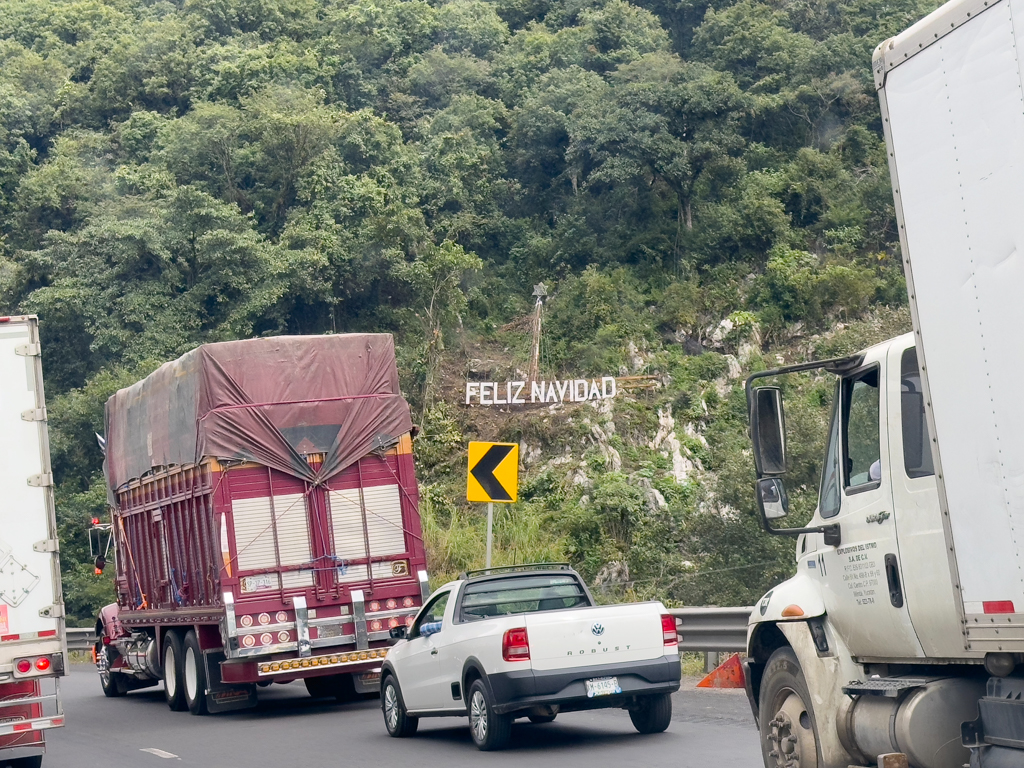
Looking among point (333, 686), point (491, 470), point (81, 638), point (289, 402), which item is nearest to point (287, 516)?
point (289, 402)

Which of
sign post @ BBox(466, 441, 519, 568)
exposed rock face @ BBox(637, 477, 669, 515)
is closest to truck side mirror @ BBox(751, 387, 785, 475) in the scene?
sign post @ BBox(466, 441, 519, 568)

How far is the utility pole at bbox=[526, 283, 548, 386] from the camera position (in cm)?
4425

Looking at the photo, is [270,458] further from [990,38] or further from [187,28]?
[187,28]

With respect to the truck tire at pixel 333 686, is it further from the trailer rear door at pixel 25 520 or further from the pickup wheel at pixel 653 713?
the trailer rear door at pixel 25 520

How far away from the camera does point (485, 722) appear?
10367mm

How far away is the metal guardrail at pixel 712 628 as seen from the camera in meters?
14.2

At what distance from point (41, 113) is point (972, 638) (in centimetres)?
6254

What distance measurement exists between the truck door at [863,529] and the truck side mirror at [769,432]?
0.48m

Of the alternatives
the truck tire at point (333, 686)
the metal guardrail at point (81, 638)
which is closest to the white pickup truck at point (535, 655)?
the truck tire at point (333, 686)

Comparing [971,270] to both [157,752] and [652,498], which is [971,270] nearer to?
[157,752]

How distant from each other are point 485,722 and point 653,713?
163 centimetres

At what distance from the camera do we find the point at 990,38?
15.5 feet

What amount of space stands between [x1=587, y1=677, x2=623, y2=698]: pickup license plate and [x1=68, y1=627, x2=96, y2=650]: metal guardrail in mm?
23310

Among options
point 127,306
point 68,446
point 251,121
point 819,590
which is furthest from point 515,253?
point 819,590
